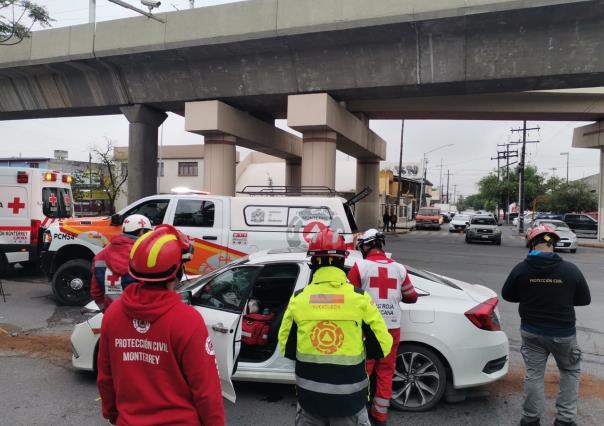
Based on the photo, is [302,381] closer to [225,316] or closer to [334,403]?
[334,403]

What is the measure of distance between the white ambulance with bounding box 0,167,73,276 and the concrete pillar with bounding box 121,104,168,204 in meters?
8.50

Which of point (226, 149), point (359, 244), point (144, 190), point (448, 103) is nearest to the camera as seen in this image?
point (359, 244)

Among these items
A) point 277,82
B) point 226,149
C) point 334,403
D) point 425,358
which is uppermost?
point 277,82

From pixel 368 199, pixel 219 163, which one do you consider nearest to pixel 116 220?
pixel 219 163

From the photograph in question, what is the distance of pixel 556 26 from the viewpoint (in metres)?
12.8

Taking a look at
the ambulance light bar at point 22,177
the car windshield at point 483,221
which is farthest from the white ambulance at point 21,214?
the car windshield at point 483,221

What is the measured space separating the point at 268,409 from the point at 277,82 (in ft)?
44.2

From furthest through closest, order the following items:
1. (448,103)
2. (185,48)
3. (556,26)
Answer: (448,103), (185,48), (556,26)

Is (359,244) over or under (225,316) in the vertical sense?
over

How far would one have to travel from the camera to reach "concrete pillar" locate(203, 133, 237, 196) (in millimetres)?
18422

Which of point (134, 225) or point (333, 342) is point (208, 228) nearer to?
point (134, 225)

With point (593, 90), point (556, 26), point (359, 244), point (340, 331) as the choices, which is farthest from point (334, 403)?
point (593, 90)

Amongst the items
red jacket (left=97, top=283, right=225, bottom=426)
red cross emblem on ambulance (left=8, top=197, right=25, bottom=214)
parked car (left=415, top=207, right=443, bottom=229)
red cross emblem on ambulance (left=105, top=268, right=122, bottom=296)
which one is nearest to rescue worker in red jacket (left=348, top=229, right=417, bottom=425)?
red jacket (left=97, top=283, right=225, bottom=426)

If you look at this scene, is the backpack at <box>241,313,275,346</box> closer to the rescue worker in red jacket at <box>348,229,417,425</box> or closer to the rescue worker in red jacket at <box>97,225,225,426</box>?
the rescue worker in red jacket at <box>348,229,417,425</box>
